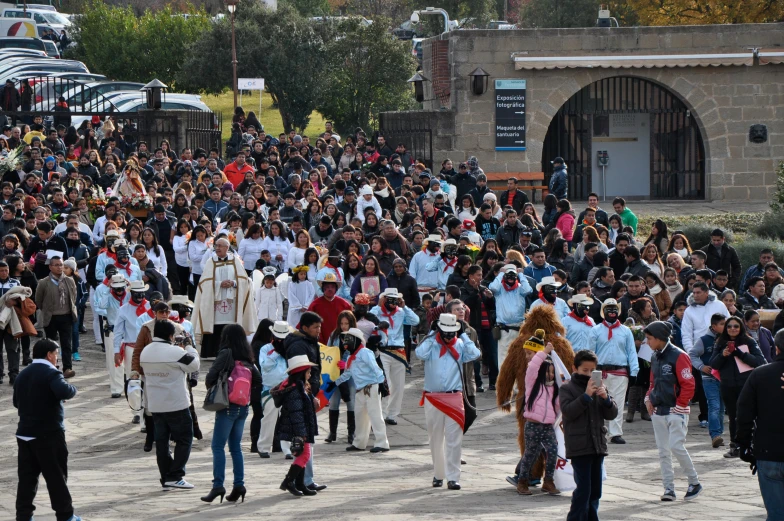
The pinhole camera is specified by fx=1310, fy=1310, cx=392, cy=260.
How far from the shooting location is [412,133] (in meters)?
27.6

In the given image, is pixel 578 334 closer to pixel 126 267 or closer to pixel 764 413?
Result: pixel 764 413

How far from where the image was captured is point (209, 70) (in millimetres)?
40156

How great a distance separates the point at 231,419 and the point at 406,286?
5810 millimetres

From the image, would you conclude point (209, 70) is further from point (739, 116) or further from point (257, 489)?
point (257, 489)

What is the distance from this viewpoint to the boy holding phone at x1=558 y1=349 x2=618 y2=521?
9.63 meters

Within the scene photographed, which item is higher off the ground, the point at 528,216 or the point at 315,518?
the point at 528,216

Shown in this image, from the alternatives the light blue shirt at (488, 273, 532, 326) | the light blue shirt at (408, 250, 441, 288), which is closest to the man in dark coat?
the light blue shirt at (488, 273, 532, 326)

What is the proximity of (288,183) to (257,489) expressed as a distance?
1137cm

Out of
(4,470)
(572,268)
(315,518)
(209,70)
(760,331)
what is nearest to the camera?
(315,518)

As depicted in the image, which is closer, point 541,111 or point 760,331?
point 760,331

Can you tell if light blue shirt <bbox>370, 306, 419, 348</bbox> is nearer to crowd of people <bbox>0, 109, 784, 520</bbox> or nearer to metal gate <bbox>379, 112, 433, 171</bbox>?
crowd of people <bbox>0, 109, 784, 520</bbox>

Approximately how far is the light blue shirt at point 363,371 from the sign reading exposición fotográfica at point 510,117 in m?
14.9

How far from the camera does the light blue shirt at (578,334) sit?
13.9 metres

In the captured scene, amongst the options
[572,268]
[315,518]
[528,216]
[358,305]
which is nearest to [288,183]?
[528,216]
